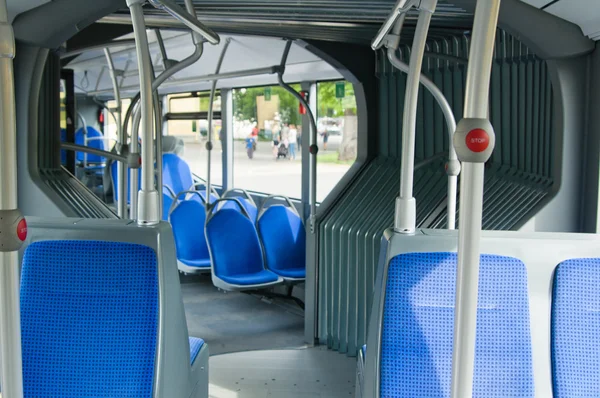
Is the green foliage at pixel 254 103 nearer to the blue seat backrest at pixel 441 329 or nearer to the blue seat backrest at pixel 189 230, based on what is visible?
the blue seat backrest at pixel 189 230

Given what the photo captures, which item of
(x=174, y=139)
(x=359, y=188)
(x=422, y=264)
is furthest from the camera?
(x=174, y=139)

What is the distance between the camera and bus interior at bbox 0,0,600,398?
168 cm

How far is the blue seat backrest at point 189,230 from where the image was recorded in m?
5.90

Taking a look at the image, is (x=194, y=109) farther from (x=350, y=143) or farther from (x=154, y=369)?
(x=154, y=369)

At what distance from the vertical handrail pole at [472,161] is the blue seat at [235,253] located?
390 centimetres

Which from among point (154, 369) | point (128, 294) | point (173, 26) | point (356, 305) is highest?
point (173, 26)

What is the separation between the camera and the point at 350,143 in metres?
5.37

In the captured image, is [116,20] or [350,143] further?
[350,143]

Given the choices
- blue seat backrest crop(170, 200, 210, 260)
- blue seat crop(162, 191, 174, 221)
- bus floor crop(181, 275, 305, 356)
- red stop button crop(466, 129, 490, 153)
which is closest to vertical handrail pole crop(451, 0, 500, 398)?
red stop button crop(466, 129, 490, 153)

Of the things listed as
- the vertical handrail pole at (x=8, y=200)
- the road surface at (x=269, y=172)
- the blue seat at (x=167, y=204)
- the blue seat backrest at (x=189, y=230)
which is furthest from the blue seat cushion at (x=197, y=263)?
the vertical handrail pole at (x=8, y=200)

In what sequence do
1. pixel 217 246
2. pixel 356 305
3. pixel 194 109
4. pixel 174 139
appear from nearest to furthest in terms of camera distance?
pixel 356 305, pixel 217 246, pixel 194 109, pixel 174 139

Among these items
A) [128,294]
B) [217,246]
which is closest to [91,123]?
[217,246]

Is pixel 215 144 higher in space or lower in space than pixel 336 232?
higher

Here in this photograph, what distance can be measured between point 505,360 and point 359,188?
9.07 feet
